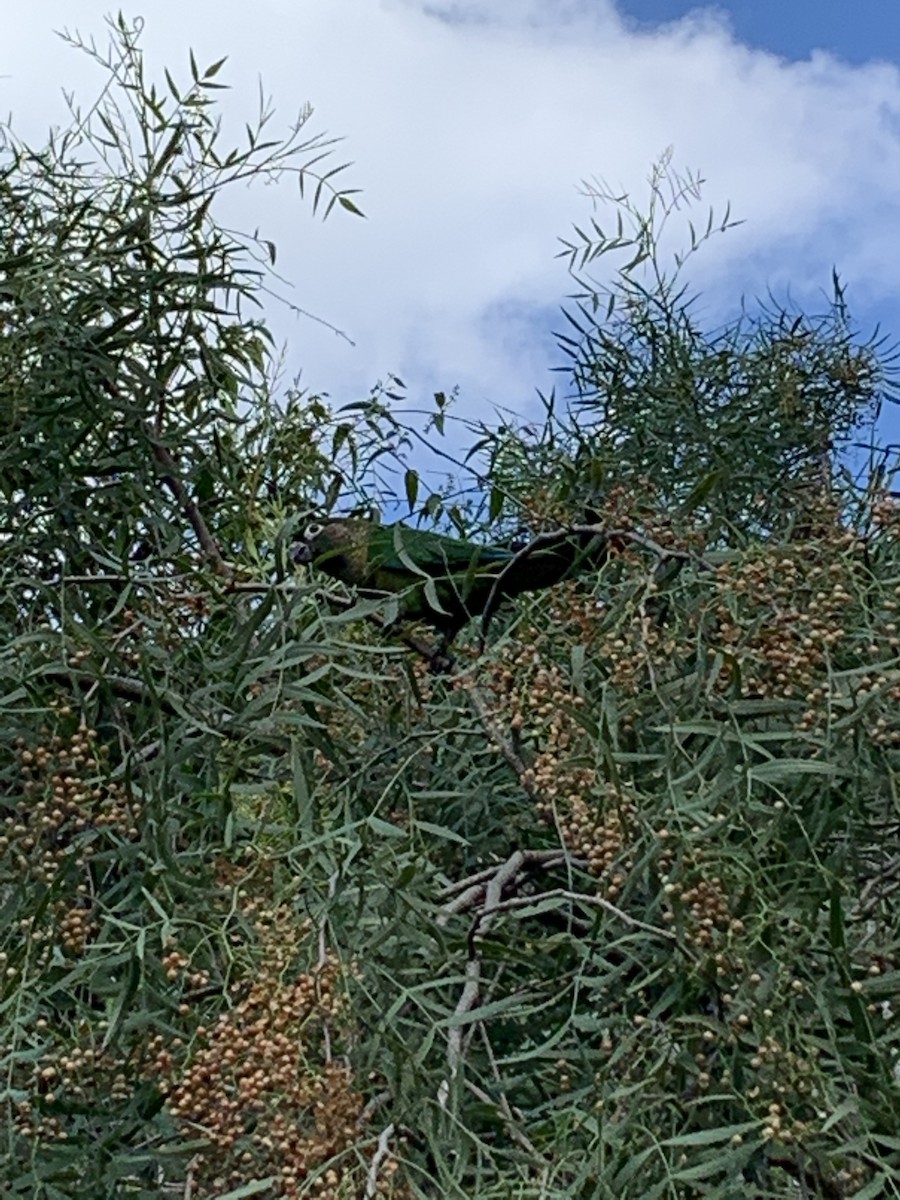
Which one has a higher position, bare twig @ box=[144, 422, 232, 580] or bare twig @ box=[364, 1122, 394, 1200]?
bare twig @ box=[144, 422, 232, 580]

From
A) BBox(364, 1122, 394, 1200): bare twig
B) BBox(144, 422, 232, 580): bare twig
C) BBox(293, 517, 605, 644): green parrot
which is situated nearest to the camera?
BBox(364, 1122, 394, 1200): bare twig

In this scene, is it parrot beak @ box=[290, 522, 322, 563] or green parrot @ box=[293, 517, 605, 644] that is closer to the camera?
green parrot @ box=[293, 517, 605, 644]

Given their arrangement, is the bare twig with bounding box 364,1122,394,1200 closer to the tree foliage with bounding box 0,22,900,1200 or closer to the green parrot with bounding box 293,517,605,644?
the tree foliage with bounding box 0,22,900,1200

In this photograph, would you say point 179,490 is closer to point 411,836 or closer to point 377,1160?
point 411,836

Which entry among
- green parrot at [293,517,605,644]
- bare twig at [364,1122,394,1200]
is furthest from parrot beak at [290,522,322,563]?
bare twig at [364,1122,394,1200]

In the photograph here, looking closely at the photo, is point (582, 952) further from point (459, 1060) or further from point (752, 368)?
point (752, 368)

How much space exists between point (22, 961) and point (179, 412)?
509mm

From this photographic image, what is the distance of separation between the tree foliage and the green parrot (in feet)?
0.09

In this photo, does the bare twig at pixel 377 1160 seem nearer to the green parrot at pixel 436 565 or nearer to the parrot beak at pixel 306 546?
the green parrot at pixel 436 565

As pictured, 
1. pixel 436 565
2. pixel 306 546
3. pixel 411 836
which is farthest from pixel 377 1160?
pixel 306 546

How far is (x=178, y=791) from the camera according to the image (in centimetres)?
100

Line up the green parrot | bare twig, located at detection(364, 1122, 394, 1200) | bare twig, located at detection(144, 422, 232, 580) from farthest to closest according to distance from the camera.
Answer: bare twig, located at detection(144, 422, 232, 580)
the green parrot
bare twig, located at detection(364, 1122, 394, 1200)

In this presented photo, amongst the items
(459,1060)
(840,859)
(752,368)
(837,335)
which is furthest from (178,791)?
(837,335)

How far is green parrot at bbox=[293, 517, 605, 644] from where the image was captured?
1028 millimetres
